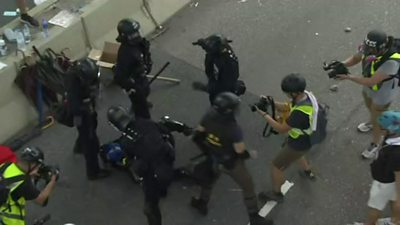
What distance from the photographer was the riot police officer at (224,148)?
5.63 metres

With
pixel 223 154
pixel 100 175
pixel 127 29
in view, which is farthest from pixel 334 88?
pixel 100 175

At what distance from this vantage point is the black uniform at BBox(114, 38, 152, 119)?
686 centimetres

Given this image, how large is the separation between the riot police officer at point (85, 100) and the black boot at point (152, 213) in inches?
46.4

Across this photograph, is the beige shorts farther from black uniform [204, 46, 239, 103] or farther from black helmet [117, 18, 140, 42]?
black helmet [117, 18, 140, 42]

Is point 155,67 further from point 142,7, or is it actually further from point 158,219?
point 158,219

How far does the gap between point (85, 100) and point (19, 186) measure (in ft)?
4.65

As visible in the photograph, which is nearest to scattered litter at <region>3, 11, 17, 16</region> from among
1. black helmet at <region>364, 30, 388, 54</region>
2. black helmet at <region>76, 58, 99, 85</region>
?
black helmet at <region>76, 58, 99, 85</region>

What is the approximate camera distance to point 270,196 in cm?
680

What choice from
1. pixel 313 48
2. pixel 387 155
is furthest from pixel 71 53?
pixel 387 155

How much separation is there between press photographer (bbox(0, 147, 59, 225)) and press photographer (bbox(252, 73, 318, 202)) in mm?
2369

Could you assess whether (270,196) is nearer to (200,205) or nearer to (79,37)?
(200,205)

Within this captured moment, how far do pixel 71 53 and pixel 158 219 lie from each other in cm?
336

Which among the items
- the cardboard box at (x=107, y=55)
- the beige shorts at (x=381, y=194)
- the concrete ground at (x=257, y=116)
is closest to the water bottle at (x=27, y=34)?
the cardboard box at (x=107, y=55)

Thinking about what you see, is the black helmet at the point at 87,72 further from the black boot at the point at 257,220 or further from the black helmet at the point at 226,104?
the black boot at the point at 257,220
